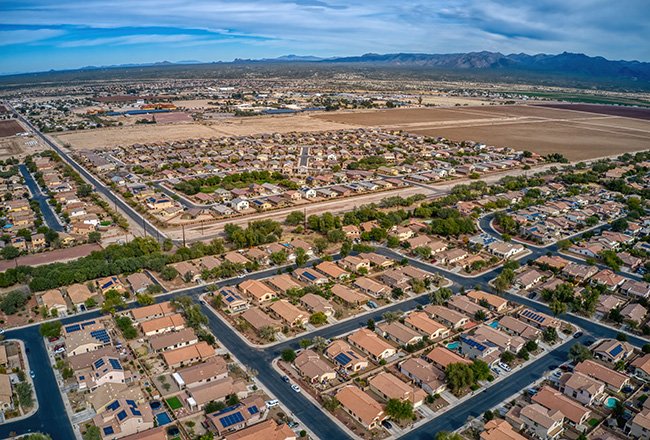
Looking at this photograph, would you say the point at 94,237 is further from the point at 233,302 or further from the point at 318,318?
the point at 318,318

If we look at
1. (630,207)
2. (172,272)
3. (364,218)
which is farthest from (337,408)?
(630,207)

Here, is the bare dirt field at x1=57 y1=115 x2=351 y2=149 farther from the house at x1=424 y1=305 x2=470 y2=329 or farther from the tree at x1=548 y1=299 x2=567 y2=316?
the tree at x1=548 y1=299 x2=567 y2=316

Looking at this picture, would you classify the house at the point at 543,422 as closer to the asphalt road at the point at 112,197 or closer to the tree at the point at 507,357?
the tree at the point at 507,357

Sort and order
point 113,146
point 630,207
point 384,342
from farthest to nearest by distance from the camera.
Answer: point 113,146
point 630,207
point 384,342

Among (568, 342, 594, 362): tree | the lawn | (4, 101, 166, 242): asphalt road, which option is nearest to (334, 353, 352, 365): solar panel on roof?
the lawn

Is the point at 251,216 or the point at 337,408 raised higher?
the point at 251,216

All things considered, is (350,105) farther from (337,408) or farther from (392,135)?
(337,408)
